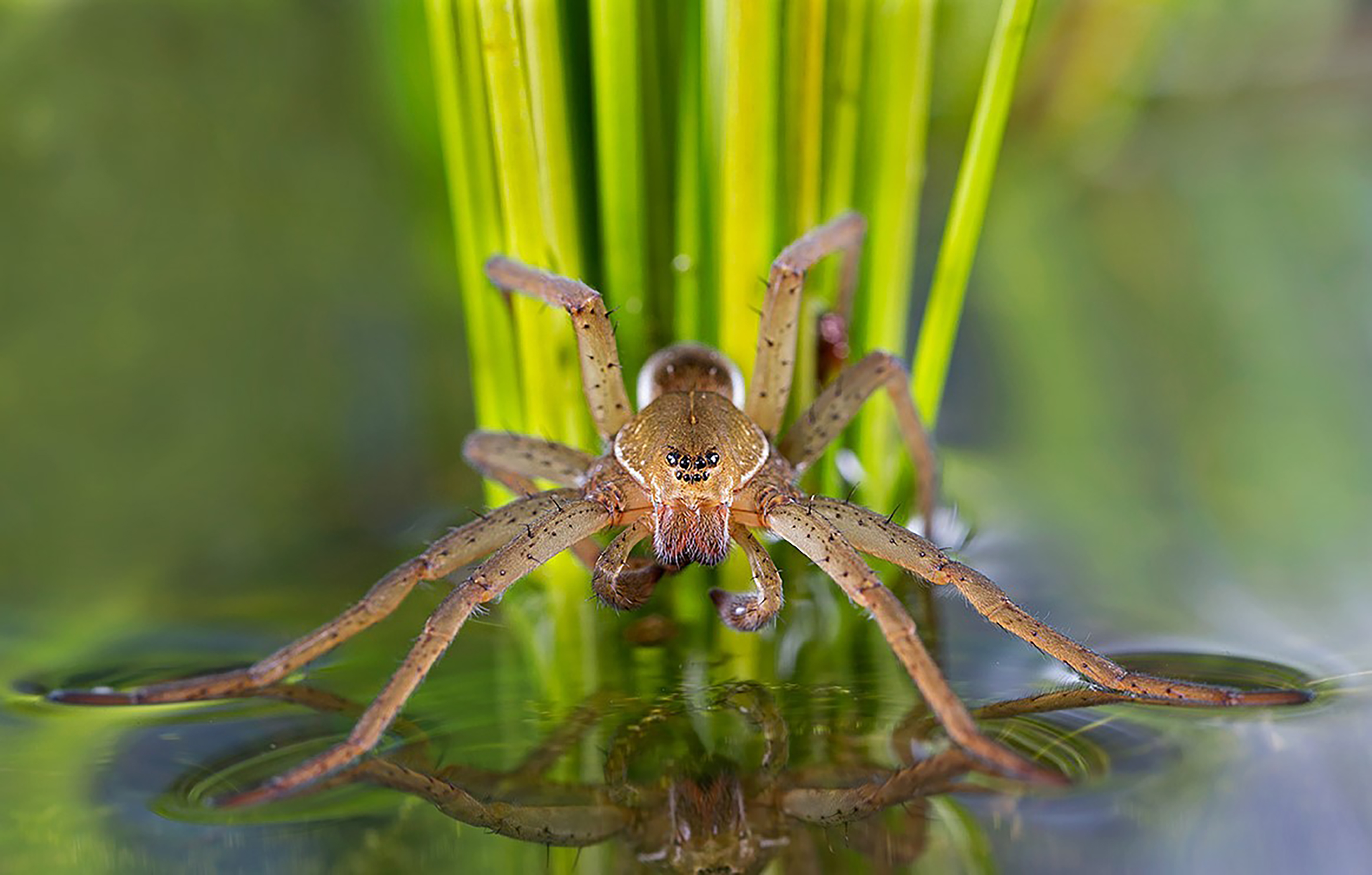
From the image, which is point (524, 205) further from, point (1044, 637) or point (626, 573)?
point (1044, 637)

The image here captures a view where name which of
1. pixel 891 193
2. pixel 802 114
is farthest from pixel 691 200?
pixel 891 193

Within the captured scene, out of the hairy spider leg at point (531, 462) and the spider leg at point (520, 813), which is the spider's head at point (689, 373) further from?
the spider leg at point (520, 813)

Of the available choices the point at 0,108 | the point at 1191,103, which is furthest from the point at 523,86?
the point at 1191,103

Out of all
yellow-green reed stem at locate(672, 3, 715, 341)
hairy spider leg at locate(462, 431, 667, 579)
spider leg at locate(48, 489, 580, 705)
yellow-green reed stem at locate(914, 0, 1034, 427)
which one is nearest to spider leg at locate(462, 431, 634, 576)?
hairy spider leg at locate(462, 431, 667, 579)

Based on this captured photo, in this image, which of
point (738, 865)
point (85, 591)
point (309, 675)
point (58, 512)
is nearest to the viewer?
point (738, 865)

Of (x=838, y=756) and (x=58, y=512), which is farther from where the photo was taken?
(x=58, y=512)

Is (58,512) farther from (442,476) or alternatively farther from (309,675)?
(309,675)
